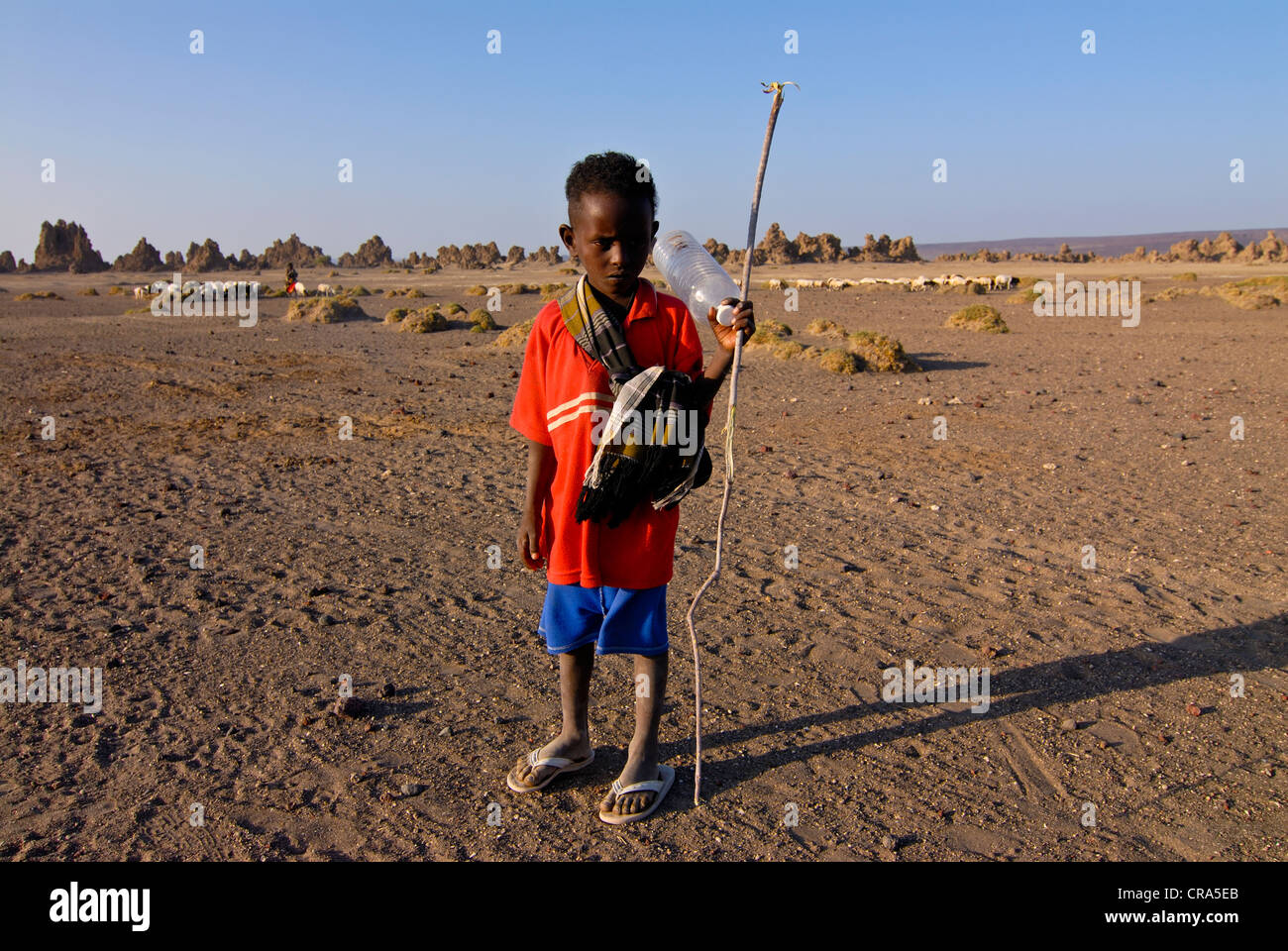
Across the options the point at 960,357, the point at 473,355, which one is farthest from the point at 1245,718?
the point at 473,355

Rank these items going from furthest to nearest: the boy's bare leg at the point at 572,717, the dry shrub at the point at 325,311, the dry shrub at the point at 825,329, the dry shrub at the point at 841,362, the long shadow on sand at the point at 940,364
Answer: the dry shrub at the point at 325,311
the dry shrub at the point at 825,329
the long shadow on sand at the point at 940,364
the dry shrub at the point at 841,362
the boy's bare leg at the point at 572,717

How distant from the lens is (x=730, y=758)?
10.3 ft

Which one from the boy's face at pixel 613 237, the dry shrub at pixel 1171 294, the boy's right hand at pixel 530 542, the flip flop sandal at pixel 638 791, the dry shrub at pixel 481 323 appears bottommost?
the flip flop sandal at pixel 638 791

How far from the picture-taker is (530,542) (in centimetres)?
282

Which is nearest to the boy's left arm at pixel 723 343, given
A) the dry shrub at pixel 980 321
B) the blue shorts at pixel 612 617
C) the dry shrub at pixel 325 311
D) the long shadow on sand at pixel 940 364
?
the blue shorts at pixel 612 617

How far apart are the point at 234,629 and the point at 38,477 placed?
3709 millimetres

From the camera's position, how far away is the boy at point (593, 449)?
2506 mm

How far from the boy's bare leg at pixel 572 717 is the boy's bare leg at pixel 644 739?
18 cm

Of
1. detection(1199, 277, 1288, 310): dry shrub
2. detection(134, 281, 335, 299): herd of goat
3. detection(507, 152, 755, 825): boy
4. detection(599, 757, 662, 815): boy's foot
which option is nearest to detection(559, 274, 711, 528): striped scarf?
detection(507, 152, 755, 825): boy

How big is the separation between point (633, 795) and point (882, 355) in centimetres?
1086

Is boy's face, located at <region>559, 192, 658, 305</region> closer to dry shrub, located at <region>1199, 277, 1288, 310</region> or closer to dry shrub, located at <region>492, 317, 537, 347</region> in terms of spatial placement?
dry shrub, located at <region>492, 317, 537, 347</region>

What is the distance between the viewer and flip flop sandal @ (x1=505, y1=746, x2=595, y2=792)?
2.92 metres

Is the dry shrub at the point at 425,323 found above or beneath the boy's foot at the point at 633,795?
above

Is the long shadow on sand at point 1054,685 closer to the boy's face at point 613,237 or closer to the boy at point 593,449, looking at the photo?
the boy at point 593,449
